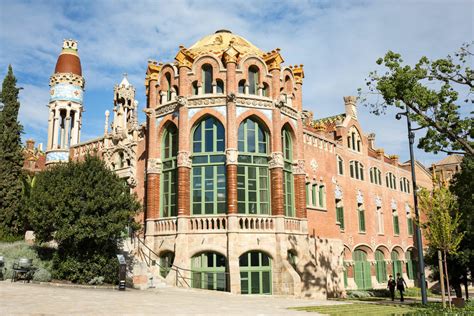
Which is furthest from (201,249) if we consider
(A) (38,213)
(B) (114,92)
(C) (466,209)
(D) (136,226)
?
(B) (114,92)

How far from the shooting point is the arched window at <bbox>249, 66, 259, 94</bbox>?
2747cm

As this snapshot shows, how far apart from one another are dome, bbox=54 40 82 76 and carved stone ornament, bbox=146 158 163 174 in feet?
57.9

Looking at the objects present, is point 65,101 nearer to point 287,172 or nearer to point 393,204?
point 287,172

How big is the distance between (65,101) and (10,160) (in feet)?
33.6

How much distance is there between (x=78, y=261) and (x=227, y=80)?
12.4m

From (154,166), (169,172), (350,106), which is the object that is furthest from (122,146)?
(350,106)

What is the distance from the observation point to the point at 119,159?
3338cm

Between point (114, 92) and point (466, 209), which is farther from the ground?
point (114, 92)

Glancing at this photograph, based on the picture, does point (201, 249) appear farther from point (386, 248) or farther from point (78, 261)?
point (386, 248)

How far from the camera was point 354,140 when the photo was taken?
3988cm

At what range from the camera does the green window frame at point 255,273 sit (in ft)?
80.3

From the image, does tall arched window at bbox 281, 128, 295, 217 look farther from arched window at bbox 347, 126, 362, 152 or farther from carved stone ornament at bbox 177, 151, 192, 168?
arched window at bbox 347, 126, 362, 152

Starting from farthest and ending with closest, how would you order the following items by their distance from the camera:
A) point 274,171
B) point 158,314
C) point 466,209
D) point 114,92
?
point 114,92, point 466,209, point 274,171, point 158,314

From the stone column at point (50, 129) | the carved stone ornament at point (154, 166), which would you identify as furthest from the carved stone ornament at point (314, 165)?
the stone column at point (50, 129)
